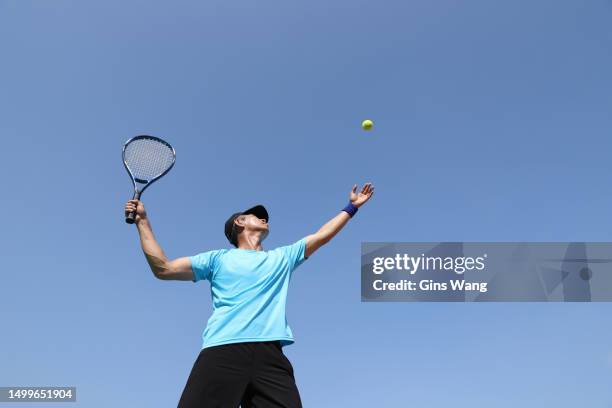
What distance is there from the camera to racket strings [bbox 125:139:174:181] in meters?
6.75

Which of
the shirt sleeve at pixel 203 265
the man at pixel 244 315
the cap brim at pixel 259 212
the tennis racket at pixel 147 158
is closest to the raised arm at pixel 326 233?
the man at pixel 244 315

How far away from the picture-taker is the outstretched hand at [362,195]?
6.18m

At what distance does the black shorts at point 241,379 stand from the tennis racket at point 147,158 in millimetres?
2607

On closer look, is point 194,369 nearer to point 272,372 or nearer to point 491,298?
point 272,372

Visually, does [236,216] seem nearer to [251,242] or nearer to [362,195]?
[251,242]

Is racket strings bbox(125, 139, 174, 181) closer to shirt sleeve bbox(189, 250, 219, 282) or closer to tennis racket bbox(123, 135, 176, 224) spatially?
tennis racket bbox(123, 135, 176, 224)

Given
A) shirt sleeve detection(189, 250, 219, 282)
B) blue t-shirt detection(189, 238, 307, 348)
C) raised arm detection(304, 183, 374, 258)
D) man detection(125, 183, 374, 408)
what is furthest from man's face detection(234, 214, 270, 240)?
shirt sleeve detection(189, 250, 219, 282)

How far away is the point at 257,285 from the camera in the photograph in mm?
5266

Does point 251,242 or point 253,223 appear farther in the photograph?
point 253,223

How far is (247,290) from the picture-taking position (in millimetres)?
5223

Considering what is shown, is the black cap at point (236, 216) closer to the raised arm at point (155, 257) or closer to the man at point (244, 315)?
the man at point (244, 315)

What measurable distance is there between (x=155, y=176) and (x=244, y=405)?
3136 mm

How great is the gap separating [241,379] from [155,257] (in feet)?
4.46

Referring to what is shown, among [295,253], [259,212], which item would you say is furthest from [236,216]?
[295,253]
